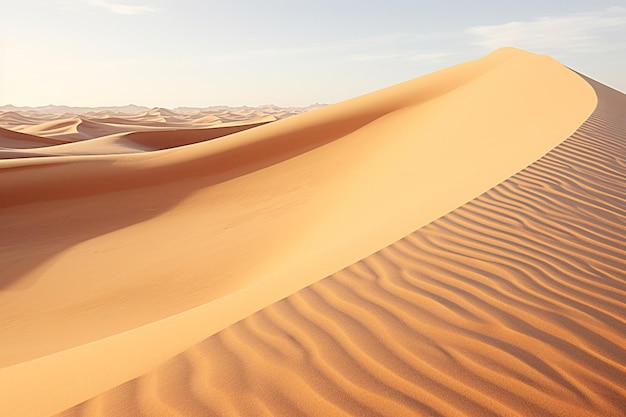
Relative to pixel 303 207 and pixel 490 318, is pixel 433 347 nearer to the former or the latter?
pixel 490 318

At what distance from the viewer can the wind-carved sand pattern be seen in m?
1.93

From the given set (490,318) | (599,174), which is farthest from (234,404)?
(599,174)

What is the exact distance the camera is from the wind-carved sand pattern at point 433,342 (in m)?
1.93

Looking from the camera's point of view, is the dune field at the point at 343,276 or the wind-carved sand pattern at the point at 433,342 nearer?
the wind-carved sand pattern at the point at 433,342

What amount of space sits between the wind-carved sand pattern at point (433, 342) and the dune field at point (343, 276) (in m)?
0.01

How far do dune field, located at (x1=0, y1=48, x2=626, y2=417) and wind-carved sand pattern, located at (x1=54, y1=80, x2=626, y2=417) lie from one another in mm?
11

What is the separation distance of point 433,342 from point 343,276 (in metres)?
0.93

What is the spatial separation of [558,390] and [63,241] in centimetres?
867

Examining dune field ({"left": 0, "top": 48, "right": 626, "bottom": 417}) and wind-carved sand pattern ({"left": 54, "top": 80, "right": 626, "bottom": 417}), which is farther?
dune field ({"left": 0, "top": 48, "right": 626, "bottom": 417})

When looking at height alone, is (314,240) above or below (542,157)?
below

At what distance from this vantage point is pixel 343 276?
10.2 ft

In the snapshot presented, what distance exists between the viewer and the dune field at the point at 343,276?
2.04 m

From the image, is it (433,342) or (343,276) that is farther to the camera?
(343,276)

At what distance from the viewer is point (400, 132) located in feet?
40.7
